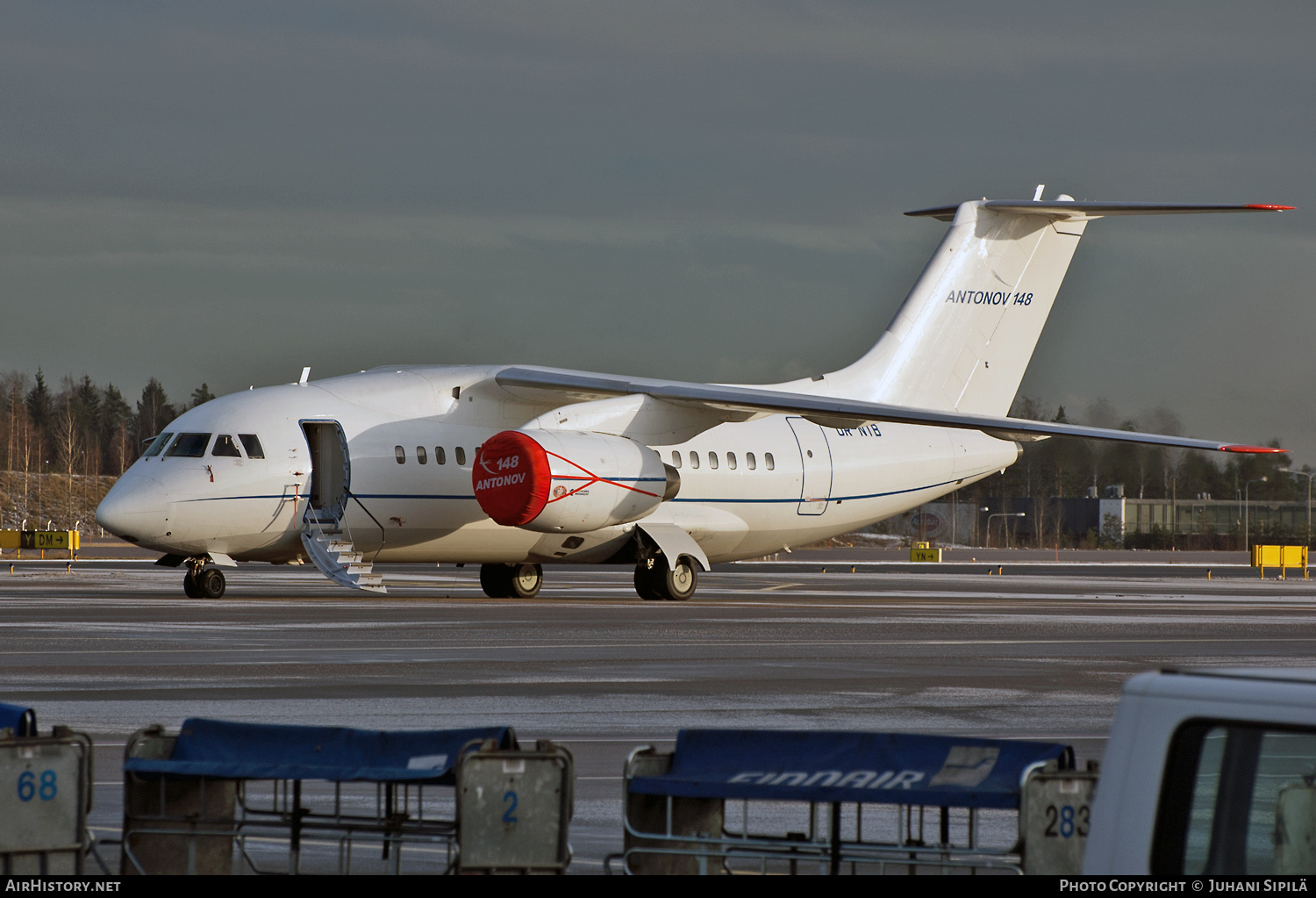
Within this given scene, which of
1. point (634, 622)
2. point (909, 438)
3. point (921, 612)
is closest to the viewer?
point (634, 622)

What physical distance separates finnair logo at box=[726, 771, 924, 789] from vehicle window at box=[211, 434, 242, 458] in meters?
21.4

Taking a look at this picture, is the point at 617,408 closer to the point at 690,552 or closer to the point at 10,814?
the point at 690,552

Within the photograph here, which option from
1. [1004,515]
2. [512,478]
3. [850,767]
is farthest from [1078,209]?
[1004,515]

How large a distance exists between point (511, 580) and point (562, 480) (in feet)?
15.4

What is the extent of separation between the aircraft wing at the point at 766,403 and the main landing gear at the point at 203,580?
5.66m

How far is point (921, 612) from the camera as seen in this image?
2586 cm

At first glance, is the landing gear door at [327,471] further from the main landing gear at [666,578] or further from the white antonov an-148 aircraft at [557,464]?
the main landing gear at [666,578]

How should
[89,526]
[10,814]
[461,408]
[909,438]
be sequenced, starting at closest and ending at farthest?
[10,814], [461,408], [909,438], [89,526]

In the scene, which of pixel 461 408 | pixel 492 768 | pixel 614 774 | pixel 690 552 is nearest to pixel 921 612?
pixel 690 552

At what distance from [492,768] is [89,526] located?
122 m

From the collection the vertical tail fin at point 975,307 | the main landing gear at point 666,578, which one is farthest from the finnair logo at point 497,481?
the vertical tail fin at point 975,307

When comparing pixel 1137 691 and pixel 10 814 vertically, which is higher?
pixel 1137 691

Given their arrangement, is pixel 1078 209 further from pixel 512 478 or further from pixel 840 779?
pixel 840 779

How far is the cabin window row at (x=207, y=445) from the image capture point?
2594cm
